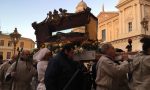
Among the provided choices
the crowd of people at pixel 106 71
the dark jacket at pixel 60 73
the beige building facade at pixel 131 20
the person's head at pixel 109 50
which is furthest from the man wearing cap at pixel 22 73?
the beige building facade at pixel 131 20

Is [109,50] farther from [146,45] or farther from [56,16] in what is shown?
[56,16]

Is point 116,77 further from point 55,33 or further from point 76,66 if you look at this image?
point 55,33

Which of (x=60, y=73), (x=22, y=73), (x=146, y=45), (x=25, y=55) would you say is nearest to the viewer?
(x=60, y=73)

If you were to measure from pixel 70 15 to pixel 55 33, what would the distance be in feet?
3.12

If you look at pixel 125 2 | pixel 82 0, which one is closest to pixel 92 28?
pixel 125 2

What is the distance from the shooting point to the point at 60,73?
583 centimetres

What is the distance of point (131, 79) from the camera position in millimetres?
6242

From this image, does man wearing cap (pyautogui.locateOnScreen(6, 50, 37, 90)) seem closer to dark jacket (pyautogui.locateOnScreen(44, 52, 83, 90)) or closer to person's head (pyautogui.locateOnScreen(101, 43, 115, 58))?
dark jacket (pyautogui.locateOnScreen(44, 52, 83, 90))

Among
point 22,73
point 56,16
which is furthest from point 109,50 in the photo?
point 56,16

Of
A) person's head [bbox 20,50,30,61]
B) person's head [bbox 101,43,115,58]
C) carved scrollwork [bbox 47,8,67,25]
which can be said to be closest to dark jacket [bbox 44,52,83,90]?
person's head [bbox 101,43,115,58]

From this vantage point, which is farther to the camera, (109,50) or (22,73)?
(22,73)

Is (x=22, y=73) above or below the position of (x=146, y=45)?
below

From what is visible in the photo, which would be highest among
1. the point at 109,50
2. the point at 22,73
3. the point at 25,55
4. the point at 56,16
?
the point at 56,16

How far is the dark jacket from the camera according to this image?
571 cm
